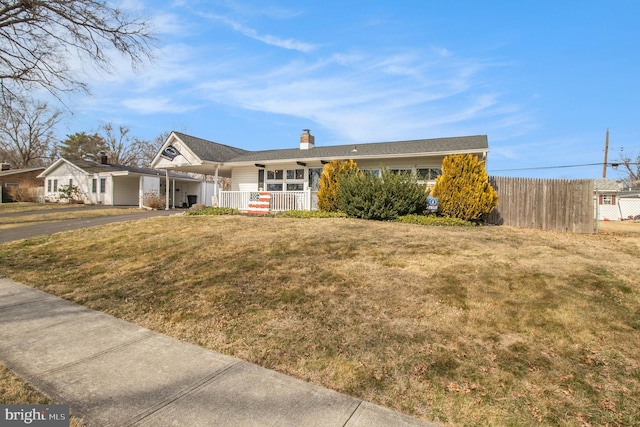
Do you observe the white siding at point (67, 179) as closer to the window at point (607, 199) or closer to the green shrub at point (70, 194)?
the green shrub at point (70, 194)

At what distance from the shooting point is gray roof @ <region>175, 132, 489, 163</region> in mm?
14797

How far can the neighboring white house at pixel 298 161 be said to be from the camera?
15359mm

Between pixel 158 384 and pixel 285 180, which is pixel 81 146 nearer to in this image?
pixel 285 180

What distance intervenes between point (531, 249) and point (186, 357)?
7162 millimetres

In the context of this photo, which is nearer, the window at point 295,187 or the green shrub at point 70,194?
the window at point 295,187

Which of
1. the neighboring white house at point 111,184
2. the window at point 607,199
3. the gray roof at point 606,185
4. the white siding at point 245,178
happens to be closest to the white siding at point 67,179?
the neighboring white house at point 111,184

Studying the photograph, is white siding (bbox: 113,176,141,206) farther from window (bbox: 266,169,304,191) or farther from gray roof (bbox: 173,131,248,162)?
window (bbox: 266,169,304,191)

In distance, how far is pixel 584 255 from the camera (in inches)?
268

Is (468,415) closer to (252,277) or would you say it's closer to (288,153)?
(252,277)

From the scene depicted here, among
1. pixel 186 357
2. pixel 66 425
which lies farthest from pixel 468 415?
pixel 66 425

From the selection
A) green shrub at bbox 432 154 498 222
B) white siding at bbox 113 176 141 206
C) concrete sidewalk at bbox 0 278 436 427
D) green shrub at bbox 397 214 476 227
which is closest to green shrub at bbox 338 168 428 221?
green shrub at bbox 397 214 476 227

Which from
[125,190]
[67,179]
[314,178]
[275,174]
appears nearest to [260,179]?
[275,174]

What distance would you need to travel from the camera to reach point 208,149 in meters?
20.4

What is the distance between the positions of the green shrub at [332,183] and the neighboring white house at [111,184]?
56.1 feet
